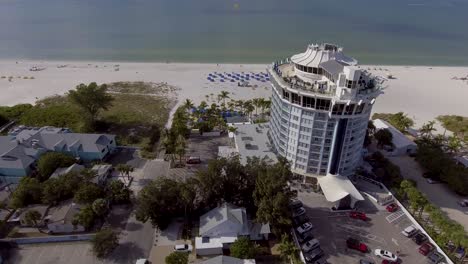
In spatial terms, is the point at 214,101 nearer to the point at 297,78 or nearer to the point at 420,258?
the point at 297,78

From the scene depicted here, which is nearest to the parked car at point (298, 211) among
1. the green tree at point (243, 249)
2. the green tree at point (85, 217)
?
the green tree at point (243, 249)

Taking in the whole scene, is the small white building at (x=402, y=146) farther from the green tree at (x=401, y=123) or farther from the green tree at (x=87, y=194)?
the green tree at (x=87, y=194)

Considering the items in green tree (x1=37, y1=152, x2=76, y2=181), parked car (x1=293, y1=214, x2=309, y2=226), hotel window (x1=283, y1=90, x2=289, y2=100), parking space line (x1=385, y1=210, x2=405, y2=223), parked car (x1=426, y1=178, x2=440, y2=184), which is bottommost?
parked car (x1=293, y1=214, x2=309, y2=226)

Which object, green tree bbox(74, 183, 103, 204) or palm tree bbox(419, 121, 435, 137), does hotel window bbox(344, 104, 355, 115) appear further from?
green tree bbox(74, 183, 103, 204)

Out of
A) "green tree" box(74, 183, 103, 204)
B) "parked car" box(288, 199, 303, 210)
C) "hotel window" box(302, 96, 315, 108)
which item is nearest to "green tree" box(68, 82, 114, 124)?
"green tree" box(74, 183, 103, 204)

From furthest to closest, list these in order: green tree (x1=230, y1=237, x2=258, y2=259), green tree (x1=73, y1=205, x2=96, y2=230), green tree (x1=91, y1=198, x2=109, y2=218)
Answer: green tree (x1=91, y1=198, x2=109, y2=218) → green tree (x1=73, y1=205, x2=96, y2=230) → green tree (x1=230, y1=237, x2=258, y2=259)

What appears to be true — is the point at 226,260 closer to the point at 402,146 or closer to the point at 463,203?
the point at 463,203

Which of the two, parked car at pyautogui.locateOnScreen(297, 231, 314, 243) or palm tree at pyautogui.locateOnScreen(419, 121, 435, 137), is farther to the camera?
palm tree at pyautogui.locateOnScreen(419, 121, 435, 137)
